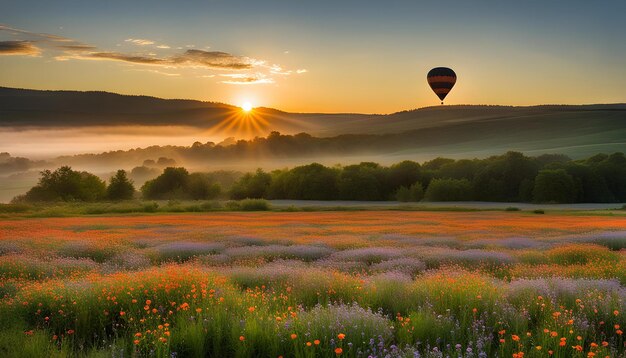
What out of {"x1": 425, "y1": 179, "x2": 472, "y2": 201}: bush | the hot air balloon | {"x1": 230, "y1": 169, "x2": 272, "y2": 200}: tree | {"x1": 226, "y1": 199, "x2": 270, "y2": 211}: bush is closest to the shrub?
{"x1": 226, "y1": 199, "x2": 270, "y2": 211}: bush

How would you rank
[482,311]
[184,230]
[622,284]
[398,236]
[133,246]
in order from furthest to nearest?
1. [184,230]
2. [398,236]
3. [133,246]
4. [622,284]
5. [482,311]

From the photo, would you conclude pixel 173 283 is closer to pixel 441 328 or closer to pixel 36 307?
pixel 36 307

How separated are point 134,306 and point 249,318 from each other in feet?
7.99

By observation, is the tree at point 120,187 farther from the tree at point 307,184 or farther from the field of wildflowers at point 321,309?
the field of wildflowers at point 321,309

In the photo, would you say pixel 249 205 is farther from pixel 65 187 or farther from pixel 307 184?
pixel 65 187

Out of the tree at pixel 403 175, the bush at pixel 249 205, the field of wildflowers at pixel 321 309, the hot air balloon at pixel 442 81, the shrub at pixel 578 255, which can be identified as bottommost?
the bush at pixel 249 205

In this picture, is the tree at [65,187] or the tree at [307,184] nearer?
the tree at [65,187]

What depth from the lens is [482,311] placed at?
936 centimetres

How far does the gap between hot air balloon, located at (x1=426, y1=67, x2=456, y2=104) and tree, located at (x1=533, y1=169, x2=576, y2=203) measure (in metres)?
14.9

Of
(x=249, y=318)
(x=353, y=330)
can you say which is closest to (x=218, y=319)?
(x=249, y=318)

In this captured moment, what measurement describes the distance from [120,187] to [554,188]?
Result: 151 ft

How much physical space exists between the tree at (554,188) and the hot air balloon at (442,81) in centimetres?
1486

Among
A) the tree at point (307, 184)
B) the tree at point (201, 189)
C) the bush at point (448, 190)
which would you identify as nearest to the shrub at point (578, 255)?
the bush at point (448, 190)

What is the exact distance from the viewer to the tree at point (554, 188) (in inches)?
2354
